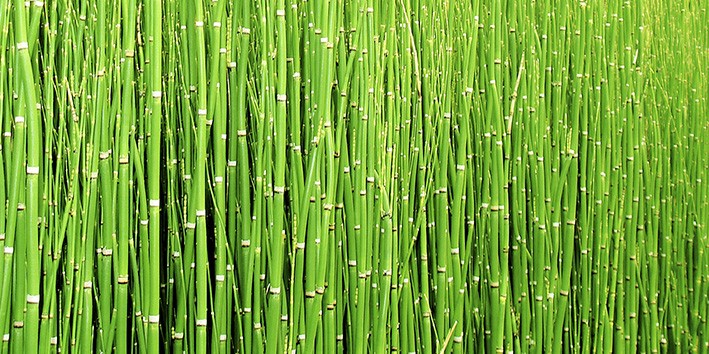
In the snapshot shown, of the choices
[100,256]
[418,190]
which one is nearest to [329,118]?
[418,190]

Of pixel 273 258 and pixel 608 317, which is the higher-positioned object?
pixel 273 258

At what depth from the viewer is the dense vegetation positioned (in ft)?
3.00

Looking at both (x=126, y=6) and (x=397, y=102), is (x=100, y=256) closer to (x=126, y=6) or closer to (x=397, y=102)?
(x=126, y=6)

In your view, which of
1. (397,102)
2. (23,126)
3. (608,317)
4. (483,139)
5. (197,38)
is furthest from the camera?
(608,317)

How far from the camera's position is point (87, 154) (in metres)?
0.92

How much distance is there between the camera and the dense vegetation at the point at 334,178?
0.91m

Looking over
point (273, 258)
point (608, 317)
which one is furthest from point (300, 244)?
point (608, 317)

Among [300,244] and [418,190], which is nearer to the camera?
[300,244]

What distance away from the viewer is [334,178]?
1062 millimetres

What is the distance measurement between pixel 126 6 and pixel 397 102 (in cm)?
48

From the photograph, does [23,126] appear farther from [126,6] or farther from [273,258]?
[273,258]

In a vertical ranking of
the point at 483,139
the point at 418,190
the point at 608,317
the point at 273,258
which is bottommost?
the point at 608,317

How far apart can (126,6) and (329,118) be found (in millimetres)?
345

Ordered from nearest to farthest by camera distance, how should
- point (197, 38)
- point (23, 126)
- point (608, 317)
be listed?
point (23, 126) → point (197, 38) → point (608, 317)
